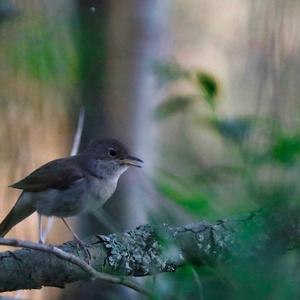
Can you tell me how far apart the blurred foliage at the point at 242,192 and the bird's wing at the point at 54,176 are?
84.8 inches

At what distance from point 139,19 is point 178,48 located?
568cm

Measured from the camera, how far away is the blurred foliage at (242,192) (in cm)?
100

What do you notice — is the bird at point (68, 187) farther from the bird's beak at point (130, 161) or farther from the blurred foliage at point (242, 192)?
the blurred foliage at point (242, 192)

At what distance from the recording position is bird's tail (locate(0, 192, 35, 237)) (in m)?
3.56

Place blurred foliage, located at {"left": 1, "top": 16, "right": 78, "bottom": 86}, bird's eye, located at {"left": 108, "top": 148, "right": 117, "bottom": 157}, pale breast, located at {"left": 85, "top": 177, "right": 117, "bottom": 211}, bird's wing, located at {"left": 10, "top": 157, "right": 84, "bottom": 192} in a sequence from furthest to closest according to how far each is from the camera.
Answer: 1. bird's eye, located at {"left": 108, "top": 148, "right": 117, "bottom": 157}
2. bird's wing, located at {"left": 10, "top": 157, "right": 84, "bottom": 192}
3. pale breast, located at {"left": 85, "top": 177, "right": 117, "bottom": 211}
4. blurred foliage, located at {"left": 1, "top": 16, "right": 78, "bottom": 86}

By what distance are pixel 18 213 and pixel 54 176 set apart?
0.26 metres

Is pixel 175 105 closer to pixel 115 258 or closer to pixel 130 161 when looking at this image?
pixel 115 258

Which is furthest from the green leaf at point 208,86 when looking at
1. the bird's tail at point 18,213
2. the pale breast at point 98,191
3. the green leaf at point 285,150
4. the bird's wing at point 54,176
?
the bird's tail at point 18,213

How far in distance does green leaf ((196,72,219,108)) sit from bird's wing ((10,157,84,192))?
2.03 m

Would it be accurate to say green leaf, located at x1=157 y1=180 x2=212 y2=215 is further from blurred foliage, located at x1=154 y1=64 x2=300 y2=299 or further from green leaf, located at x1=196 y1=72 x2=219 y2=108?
green leaf, located at x1=196 y1=72 x2=219 y2=108

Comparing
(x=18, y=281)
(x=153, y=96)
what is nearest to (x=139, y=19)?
(x=153, y=96)

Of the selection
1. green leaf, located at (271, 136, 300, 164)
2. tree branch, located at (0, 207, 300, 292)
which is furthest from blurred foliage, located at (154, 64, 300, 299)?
tree branch, located at (0, 207, 300, 292)

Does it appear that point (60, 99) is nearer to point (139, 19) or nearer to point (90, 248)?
point (90, 248)

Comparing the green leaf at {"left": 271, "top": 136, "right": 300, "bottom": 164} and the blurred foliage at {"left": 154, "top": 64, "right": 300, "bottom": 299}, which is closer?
the blurred foliage at {"left": 154, "top": 64, "right": 300, "bottom": 299}
